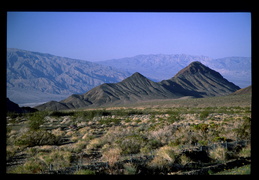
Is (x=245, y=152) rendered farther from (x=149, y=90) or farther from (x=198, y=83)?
(x=198, y=83)

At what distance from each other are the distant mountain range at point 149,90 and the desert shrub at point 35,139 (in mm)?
78544

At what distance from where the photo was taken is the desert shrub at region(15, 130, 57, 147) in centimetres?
1666

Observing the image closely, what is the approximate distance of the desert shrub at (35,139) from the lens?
16.7 meters

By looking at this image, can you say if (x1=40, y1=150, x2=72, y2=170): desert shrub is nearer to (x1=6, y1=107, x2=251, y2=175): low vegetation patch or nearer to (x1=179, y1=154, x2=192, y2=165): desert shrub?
(x1=6, y1=107, x2=251, y2=175): low vegetation patch

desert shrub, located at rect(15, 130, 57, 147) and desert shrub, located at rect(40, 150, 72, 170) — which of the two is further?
desert shrub, located at rect(15, 130, 57, 147)

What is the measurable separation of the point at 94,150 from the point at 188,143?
17.7 ft

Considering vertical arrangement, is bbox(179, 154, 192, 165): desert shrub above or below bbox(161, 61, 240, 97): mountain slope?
below

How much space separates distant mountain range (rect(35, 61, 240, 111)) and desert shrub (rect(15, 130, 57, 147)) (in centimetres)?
7854

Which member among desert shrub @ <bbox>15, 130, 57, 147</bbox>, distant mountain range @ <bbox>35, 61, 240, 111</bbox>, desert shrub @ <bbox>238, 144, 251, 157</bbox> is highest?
distant mountain range @ <bbox>35, 61, 240, 111</bbox>

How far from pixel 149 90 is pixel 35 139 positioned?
103 metres

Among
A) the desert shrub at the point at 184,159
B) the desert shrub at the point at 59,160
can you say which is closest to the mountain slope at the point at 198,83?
the desert shrub at the point at 184,159

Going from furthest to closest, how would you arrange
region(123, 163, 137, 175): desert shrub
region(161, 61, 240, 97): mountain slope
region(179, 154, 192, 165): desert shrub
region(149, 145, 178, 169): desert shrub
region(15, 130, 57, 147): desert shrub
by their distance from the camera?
region(161, 61, 240, 97): mountain slope < region(15, 130, 57, 147): desert shrub < region(179, 154, 192, 165): desert shrub < region(149, 145, 178, 169): desert shrub < region(123, 163, 137, 175): desert shrub

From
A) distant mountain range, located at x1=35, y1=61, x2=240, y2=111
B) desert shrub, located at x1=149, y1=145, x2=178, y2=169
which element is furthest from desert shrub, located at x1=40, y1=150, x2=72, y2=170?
distant mountain range, located at x1=35, y1=61, x2=240, y2=111
